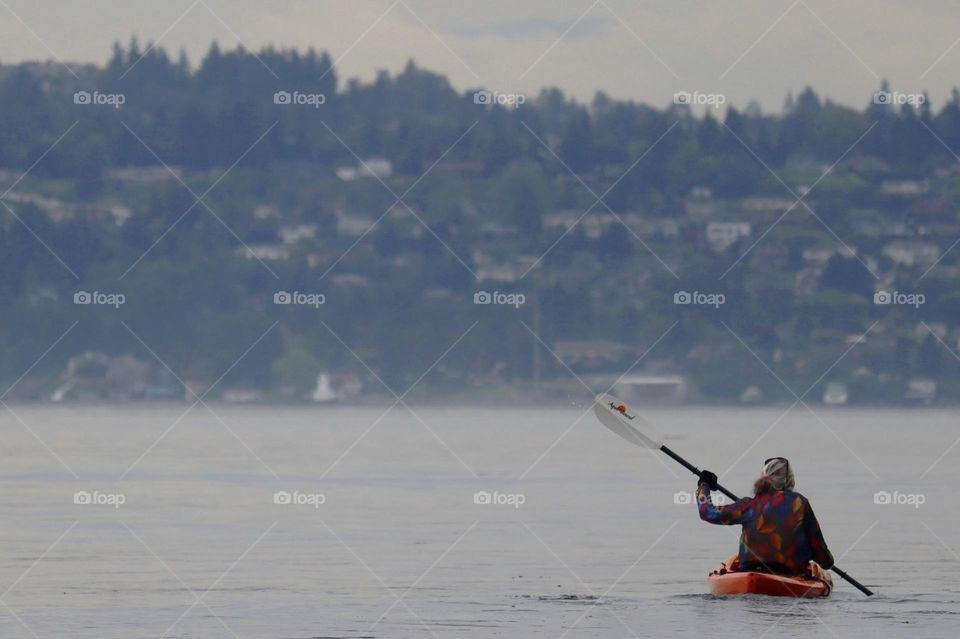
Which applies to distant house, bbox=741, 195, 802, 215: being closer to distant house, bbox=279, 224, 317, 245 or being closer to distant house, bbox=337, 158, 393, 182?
distant house, bbox=337, 158, 393, 182

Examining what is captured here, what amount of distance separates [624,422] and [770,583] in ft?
11.0

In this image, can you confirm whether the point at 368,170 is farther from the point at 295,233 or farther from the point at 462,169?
the point at 295,233

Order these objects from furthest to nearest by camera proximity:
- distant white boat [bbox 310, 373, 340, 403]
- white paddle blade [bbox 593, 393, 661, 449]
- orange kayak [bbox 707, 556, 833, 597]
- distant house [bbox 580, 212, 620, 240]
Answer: distant house [bbox 580, 212, 620, 240]
distant white boat [bbox 310, 373, 340, 403]
white paddle blade [bbox 593, 393, 661, 449]
orange kayak [bbox 707, 556, 833, 597]

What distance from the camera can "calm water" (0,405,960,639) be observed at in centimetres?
2138

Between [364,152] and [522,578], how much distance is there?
452ft

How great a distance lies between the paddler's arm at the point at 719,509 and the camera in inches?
857

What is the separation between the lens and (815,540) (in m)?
21.9

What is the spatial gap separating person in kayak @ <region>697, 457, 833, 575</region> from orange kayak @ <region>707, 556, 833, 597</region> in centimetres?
13

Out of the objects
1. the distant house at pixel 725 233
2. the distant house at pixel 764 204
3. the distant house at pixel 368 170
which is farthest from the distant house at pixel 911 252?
the distant house at pixel 368 170

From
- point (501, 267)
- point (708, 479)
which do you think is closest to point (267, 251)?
point (501, 267)

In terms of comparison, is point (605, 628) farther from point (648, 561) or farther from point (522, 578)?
point (648, 561)

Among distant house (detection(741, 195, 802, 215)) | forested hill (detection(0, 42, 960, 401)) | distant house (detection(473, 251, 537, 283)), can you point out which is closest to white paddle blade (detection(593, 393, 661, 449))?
forested hill (detection(0, 42, 960, 401))

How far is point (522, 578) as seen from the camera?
82.6 ft

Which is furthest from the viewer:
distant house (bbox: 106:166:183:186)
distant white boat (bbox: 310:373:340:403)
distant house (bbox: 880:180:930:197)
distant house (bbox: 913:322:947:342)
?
distant house (bbox: 106:166:183:186)
